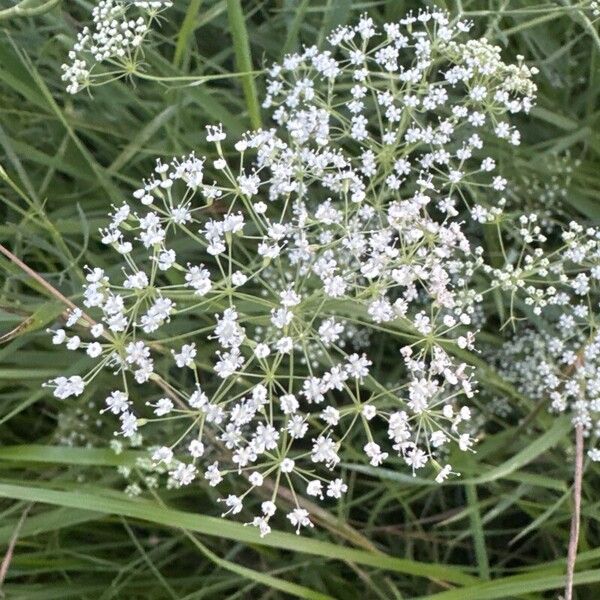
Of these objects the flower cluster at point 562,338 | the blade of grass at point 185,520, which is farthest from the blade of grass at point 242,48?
the blade of grass at point 185,520

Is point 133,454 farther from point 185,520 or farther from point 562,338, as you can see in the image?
point 562,338

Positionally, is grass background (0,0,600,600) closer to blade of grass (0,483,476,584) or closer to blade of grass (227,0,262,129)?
blade of grass (0,483,476,584)

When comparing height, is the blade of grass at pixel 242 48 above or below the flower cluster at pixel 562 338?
above

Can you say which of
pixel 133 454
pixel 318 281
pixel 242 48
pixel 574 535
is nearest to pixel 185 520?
pixel 133 454

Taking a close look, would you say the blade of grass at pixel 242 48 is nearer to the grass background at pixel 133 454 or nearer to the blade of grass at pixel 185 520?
the grass background at pixel 133 454

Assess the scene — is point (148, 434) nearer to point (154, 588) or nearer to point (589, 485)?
point (154, 588)

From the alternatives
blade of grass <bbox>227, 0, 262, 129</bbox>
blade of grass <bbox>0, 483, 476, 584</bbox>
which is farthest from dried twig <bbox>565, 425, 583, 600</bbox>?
blade of grass <bbox>227, 0, 262, 129</bbox>
